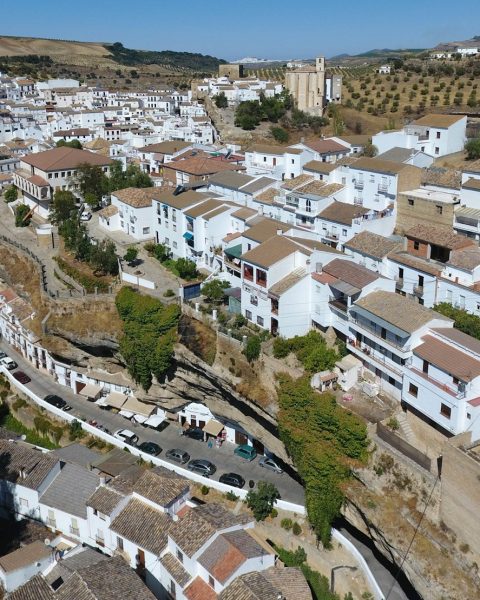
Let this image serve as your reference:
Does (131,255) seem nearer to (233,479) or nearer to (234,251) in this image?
(234,251)

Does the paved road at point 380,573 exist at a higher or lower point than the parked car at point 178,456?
lower

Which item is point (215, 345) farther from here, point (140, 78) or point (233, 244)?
point (140, 78)

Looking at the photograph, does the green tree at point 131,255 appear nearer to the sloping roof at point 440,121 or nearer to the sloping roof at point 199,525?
the sloping roof at point 199,525

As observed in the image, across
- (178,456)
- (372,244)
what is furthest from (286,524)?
(372,244)

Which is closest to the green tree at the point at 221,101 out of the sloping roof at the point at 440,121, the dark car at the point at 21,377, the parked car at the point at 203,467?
the sloping roof at the point at 440,121

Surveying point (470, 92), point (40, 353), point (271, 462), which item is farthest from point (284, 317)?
point (470, 92)

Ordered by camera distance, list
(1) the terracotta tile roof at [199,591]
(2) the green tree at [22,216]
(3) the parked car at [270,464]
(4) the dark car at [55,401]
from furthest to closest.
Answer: (2) the green tree at [22,216], (4) the dark car at [55,401], (3) the parked car at [270,464], (1) the terracotta tile roof at [199,591]
